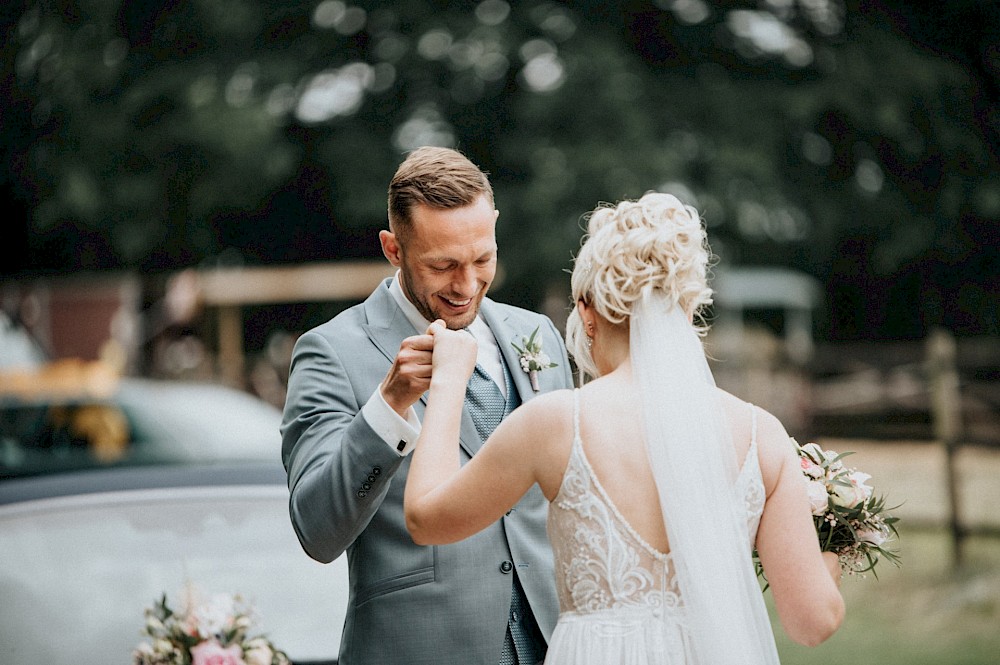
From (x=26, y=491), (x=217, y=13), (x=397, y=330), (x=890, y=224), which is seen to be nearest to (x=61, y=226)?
(x=217, y=13)

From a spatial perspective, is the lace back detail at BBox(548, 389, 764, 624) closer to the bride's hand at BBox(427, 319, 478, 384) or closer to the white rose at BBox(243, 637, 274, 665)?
the bride's hand at BBox(427, 319, 478, 384)

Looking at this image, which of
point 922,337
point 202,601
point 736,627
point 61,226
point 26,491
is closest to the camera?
point 736,627

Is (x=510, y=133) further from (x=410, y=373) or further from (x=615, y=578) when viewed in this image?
(x=615, y=578)

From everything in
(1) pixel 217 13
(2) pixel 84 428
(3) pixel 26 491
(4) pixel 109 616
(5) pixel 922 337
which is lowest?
(5) pixel 922 337

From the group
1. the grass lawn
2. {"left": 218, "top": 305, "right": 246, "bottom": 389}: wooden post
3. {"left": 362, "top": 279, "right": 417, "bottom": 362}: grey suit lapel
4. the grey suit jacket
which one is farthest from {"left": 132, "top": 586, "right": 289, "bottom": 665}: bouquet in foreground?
{"left": 218, "top": 305, "right": 246, "bottom": 389}: wooden post

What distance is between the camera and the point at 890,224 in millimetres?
20266

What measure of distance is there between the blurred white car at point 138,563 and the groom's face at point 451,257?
1350 mm

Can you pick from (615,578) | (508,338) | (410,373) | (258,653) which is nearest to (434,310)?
(508,338)

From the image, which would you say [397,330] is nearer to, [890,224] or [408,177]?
[408,177]

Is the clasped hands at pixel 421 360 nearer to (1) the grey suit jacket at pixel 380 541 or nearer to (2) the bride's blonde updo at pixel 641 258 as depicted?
(1) the grey suit jacket at pixel 380 541

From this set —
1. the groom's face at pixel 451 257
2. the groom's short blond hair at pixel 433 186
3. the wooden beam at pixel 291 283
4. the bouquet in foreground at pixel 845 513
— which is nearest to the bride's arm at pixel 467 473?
the groom's face at pixel 451 257

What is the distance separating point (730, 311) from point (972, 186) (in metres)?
9.04

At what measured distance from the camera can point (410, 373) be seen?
8.64 feet

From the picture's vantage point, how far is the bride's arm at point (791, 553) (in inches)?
95.3
